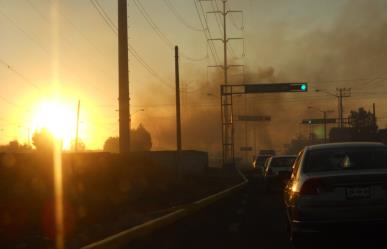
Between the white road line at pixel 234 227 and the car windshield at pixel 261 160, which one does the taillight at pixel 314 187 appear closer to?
the white road line at pixel 234 227

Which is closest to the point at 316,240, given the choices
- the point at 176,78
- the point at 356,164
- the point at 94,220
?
the point at 356,164

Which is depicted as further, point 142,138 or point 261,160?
point 142,138

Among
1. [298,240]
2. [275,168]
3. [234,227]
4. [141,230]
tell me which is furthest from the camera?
[275,168]

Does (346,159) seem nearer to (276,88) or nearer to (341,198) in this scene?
(341,198)

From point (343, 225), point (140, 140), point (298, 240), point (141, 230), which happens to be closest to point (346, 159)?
point (343, 225)

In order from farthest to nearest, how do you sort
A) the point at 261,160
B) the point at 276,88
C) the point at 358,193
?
the point at 276,88
the point at 261,160
the point at 358,193

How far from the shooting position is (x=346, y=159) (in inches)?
426

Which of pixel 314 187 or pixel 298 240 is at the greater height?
pixel 314 187

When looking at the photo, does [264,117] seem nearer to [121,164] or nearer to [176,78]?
[176,78]

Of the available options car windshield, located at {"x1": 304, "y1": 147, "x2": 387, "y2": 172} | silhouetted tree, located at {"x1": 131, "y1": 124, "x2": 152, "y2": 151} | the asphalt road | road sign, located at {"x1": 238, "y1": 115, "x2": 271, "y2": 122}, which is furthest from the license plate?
silhouetted tree, located at {"x1": 131, "y1": 124, "x2": 152, "y2": 151}

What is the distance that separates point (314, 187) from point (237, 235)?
3.55 m

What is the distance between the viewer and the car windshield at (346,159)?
413 inches

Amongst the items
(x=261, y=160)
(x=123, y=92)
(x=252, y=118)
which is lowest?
(x=261, y=160)

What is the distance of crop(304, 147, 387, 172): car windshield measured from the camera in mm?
10484
